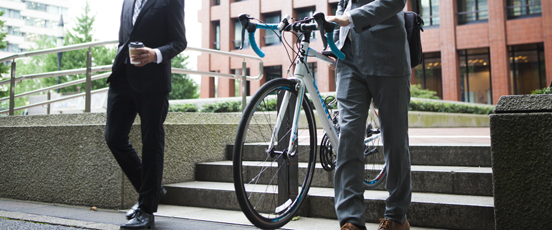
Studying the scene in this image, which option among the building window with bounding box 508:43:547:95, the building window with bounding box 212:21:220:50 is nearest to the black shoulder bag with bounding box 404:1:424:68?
the building window with bounding box 508:43:547:95

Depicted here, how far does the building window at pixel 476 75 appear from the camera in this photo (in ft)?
77.6

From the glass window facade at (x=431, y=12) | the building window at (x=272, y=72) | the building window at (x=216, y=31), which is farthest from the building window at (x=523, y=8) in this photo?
the building window at (x=216, y=31)

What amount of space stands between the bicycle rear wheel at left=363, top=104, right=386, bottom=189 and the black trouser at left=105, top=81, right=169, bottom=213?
155 cm

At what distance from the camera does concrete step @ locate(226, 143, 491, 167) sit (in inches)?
128

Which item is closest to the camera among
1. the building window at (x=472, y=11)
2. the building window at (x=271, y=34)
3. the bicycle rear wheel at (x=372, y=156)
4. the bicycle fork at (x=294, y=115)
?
the bicycle fork at (x=294, y=115)

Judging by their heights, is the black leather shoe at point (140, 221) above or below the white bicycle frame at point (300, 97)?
below

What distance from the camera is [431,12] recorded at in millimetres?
24500

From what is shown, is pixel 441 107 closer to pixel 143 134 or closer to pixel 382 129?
pixel 382 129

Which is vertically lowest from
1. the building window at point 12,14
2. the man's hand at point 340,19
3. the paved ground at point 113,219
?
the paved ground at point 113,219

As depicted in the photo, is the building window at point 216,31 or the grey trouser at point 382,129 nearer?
the grey trouser at point 382,129

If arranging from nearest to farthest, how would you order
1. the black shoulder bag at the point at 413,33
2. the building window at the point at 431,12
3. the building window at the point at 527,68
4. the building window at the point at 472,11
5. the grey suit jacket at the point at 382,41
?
the grey suit jacket at the point at 382,41 < the black shoulder bag at the point at 413,33 < the building window at the point at 527,68 < the building window at the point at 472,11 < the building window at the point at 431,12

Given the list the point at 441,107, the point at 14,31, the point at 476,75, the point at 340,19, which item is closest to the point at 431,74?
the point at 476,75

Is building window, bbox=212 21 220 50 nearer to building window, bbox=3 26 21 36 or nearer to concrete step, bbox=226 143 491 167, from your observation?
concrete step, bbox=226 143 491 167

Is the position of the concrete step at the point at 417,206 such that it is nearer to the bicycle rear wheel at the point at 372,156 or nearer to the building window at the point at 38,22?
the bicycle rear wheel at the point at 372,156
